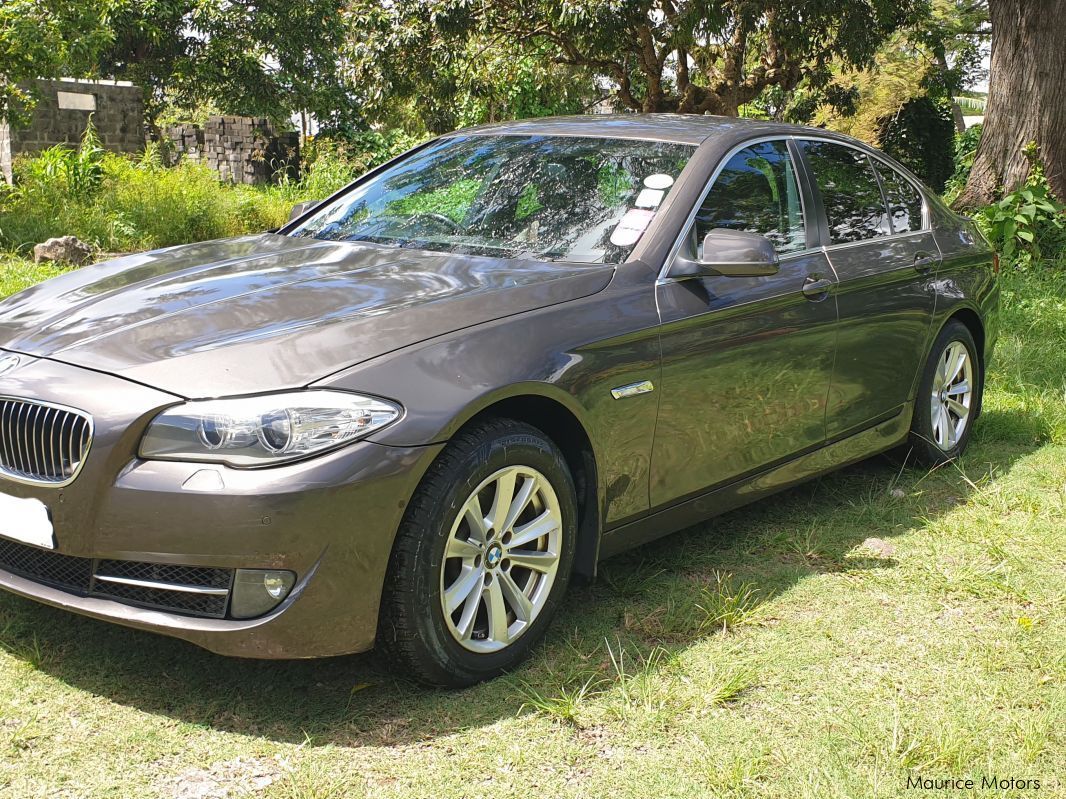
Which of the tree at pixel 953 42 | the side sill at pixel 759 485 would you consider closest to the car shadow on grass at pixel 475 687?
the side sill at pixel 759 485

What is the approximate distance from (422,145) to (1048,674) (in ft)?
9.99

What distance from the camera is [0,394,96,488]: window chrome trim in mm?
2795

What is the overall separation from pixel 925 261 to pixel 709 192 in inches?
61.3

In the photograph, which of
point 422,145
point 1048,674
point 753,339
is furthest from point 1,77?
→ point 1048,674

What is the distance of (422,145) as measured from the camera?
4801 mm

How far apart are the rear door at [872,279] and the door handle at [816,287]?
0.29ft

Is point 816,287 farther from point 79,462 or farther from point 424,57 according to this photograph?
point 424,57

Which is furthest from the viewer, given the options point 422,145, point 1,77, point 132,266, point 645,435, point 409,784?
point 1,77

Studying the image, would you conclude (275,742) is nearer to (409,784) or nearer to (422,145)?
(409,784)

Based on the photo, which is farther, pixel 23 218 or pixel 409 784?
pixel 23 218

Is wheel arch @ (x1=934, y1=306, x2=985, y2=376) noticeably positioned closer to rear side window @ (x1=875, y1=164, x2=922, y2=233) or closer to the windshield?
rear side window @ (x1=875, y1=164, x2=922, y2=233)

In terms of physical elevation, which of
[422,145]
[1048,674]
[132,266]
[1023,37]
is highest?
[1023,37]

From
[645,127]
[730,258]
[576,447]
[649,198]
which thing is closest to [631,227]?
[649,198]

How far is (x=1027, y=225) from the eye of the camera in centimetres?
1041
